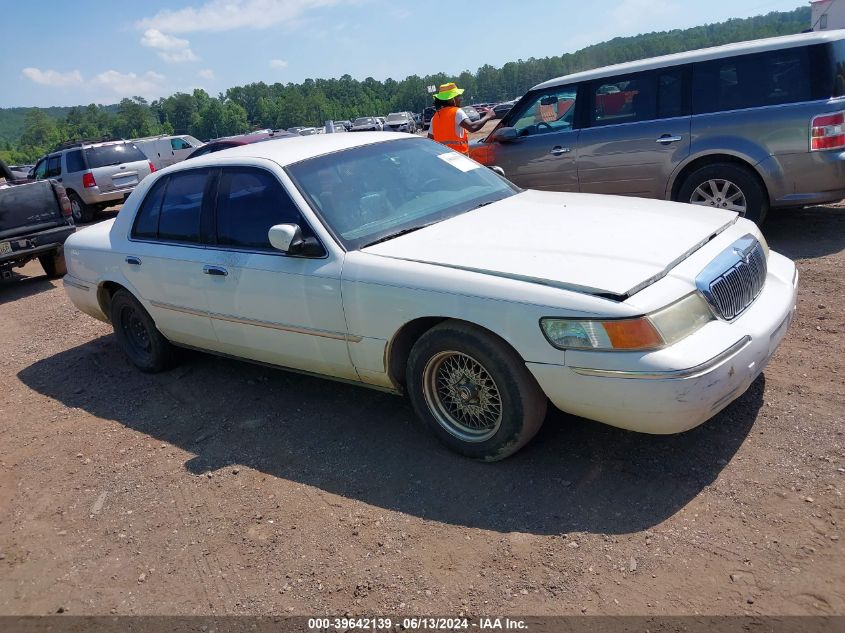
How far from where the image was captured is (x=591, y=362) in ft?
10.3

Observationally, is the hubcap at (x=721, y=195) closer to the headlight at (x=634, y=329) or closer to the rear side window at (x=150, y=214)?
the headlight at (x=634, y=329)

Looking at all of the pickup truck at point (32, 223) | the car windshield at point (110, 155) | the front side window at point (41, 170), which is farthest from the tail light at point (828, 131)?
the front side window at point (41, 170)

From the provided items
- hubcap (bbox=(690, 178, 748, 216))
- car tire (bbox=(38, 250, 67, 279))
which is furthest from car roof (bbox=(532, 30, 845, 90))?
car tire (bbox=(38, 250, 67, 279))

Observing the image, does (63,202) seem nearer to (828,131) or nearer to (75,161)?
(75,161)

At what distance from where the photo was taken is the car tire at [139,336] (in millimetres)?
5543

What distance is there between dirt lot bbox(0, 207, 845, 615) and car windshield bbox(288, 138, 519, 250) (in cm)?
118

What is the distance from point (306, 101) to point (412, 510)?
12745cm

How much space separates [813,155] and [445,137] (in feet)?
12.3

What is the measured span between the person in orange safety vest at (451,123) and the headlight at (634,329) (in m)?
5.23

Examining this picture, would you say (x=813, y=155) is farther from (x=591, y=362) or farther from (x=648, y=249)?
(x=591, y=362)

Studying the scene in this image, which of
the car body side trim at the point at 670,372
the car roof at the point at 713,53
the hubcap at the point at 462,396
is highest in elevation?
the car roof at the point at 713,53

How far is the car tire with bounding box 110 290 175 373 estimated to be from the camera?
554cm

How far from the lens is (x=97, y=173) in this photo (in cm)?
1567

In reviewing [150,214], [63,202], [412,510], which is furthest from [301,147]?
[63,202]
